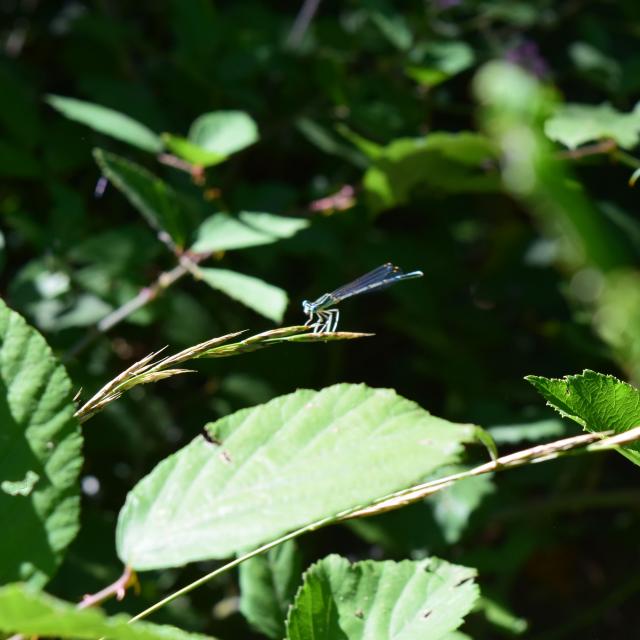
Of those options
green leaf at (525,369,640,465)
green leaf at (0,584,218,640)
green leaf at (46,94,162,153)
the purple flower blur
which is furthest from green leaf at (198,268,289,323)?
the purple flower blur

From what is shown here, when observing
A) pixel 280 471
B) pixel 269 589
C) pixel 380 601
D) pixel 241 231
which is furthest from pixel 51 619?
pixel 241 231

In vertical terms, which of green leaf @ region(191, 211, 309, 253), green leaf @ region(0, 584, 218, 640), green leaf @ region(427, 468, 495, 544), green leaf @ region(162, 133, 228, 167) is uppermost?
green leaf @ region(0, 584, 218, 640)

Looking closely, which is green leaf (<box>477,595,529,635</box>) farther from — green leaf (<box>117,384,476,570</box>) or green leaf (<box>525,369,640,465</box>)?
green leaf (<box>117,384,476,570</box>)

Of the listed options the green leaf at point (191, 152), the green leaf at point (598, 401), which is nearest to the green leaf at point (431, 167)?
the green leaf at point (191, 152)

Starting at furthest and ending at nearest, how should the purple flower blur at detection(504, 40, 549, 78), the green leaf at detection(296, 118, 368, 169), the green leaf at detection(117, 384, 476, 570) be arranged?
the purple flower blur at detection(504, 40, 549, 78) < the green leaf at detection(296, 118, 368, 169) < the green leaf at detection(117, 384, 476, 570)

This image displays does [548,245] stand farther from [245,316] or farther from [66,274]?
[66,274]

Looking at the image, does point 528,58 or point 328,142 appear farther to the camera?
point 528,58

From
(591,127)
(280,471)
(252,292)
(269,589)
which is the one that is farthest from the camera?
(591,127)

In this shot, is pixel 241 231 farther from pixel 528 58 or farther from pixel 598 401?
pixel 528 58
